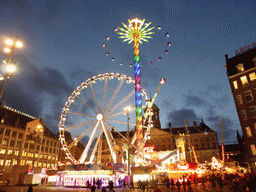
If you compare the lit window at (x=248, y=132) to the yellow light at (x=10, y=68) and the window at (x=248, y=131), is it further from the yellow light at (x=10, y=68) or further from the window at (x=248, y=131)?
the yellow light at (x=10, y=68)

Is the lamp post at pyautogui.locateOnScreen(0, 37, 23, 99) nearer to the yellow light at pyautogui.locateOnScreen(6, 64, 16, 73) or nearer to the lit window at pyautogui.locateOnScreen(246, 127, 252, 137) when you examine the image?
the yellow light at pyautogui.locateOnScreen(6, 64, 16, 73)

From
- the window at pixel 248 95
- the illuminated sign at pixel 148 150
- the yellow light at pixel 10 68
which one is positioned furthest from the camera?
the illuminated sign at pixel 148 150

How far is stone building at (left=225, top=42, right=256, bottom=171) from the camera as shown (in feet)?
113

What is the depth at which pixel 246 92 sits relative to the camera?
123ft

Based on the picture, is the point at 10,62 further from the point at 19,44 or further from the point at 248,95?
the point at 248,95

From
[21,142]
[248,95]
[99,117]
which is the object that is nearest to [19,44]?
[99,117]

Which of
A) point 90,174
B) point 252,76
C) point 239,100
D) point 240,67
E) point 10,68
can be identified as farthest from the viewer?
point 240,67

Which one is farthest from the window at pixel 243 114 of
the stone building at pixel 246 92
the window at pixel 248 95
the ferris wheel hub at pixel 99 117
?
the ferris wheel hub at pixel 99 117

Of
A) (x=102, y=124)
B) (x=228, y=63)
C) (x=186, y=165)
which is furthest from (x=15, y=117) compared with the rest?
(x=228, y=63)

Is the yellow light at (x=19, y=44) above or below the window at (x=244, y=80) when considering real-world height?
below

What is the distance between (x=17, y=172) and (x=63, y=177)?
7.97 meters

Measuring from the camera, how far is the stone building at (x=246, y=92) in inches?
1362

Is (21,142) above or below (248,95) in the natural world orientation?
below

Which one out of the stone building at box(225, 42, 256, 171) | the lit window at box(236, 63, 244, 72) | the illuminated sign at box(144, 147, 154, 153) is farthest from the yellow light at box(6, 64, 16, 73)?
the lit window at box(236, 63, 244, 72)
